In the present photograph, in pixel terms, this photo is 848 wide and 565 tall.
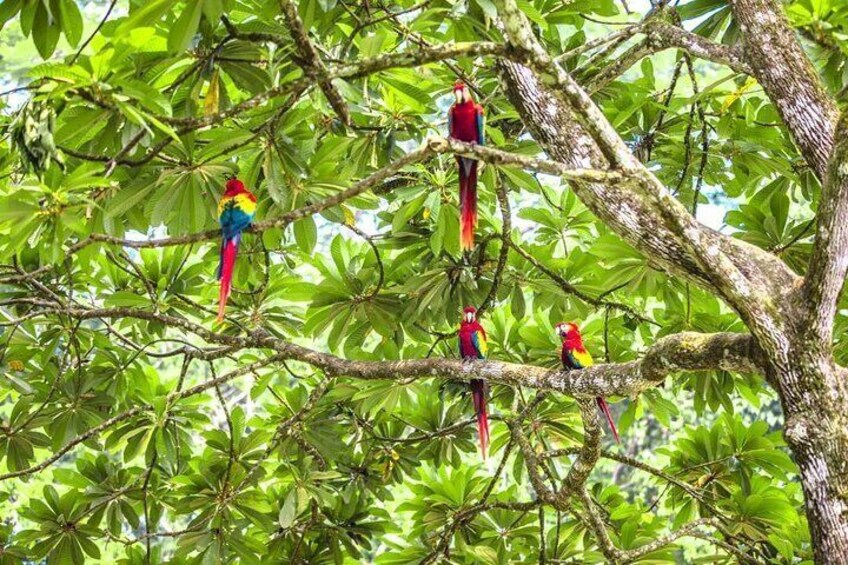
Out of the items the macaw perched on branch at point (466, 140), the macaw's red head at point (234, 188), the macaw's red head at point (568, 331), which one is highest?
the macaw perched on branch at point (466, 140)

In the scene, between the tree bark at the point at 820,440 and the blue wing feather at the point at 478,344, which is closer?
the tree bark at the point at 820,440

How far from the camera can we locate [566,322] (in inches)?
162

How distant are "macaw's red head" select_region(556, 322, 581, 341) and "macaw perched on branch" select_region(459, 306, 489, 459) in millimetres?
324

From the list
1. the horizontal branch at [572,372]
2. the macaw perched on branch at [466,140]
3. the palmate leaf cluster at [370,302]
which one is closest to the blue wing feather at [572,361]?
the palmate leaf cluster at [370,302]

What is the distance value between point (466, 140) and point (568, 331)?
984 mm

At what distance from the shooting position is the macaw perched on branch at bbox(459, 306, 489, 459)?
13.0ft

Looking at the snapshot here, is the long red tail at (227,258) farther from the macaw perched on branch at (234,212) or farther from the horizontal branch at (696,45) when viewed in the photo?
the horizontal branch at (696,45)

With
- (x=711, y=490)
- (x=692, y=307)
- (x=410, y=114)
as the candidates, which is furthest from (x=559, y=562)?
(x=410, y=114)

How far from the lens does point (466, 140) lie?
3510 mm

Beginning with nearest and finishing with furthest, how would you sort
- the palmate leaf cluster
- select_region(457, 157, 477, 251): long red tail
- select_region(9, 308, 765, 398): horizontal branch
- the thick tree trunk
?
the thick tree trunk
select_region(9, 308, 765, 398): horizontal branch
the palmate leaf cluster
select_region(457, 157, 477, 251): long red tail

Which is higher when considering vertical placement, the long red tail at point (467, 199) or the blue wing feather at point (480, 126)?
the blue wing feather at point (480, 126)

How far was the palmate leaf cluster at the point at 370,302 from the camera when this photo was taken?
3232 millimetres

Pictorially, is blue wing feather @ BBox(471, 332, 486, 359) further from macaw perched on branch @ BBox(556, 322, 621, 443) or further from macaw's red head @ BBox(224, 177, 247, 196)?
macaw's red head @ BBox(224, 177, 247, 196)

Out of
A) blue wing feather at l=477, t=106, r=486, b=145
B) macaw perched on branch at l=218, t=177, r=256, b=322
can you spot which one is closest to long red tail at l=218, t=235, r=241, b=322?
macaw perched on branch at l=218, t=177, r=256, b=322
